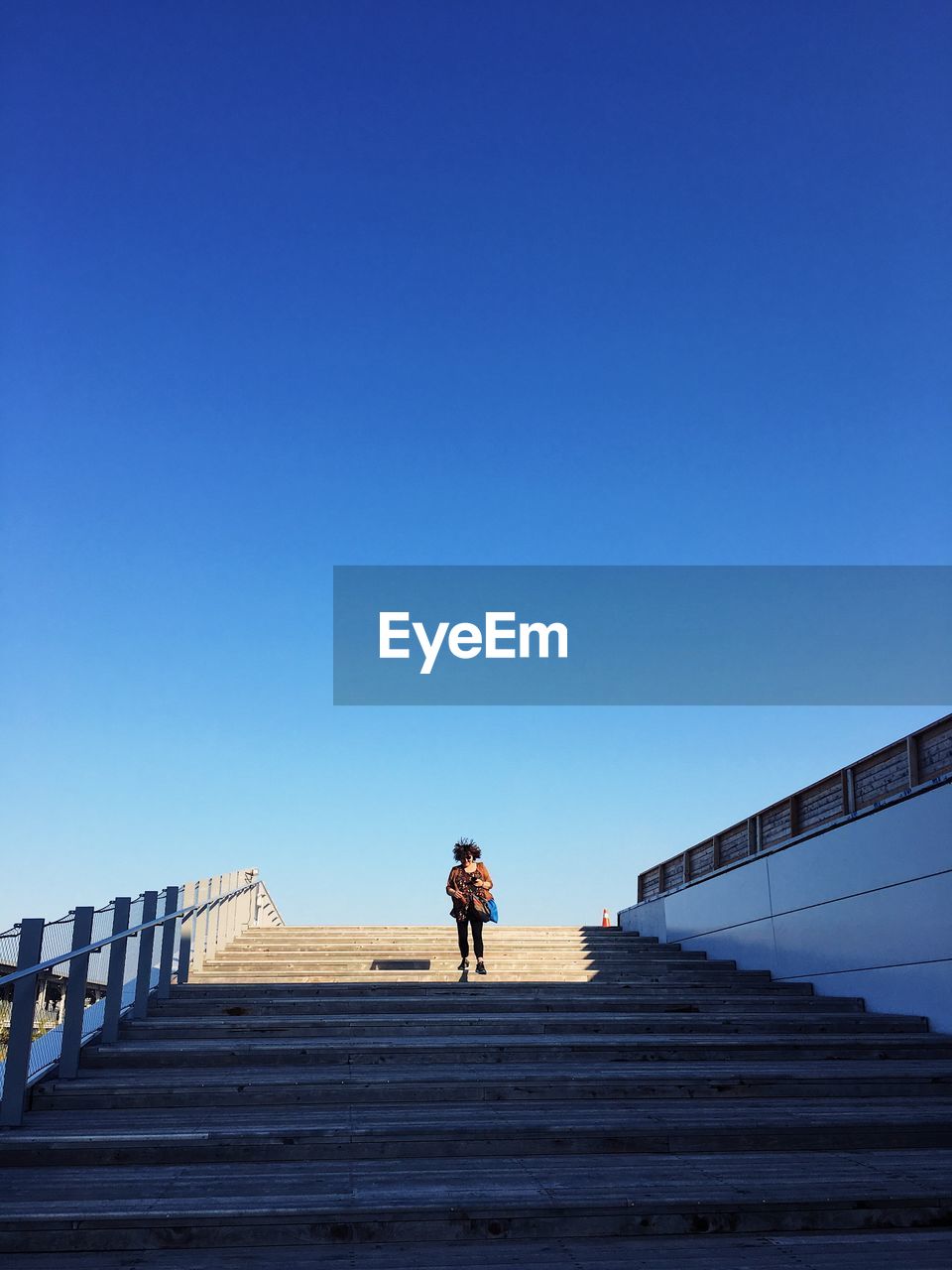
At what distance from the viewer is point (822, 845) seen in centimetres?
1155

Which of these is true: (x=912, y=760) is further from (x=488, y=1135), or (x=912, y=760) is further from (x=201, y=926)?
(x=201, y=926)

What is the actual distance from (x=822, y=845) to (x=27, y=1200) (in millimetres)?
8450

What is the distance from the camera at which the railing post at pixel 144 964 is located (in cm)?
902

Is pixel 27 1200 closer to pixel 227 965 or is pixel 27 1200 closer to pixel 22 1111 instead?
pixel 22 1111

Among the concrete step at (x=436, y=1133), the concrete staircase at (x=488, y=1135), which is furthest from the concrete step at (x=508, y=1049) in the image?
the concrete step at (x=436, y=1133)

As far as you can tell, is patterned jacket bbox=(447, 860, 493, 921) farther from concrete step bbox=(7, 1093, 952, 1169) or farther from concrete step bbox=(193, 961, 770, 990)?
concrete step bbox=(7, 1093, 952, 1169)

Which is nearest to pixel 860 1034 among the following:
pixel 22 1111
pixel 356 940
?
pixel 22 1111

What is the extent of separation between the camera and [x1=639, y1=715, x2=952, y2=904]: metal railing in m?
9.73

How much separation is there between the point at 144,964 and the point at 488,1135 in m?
4.11

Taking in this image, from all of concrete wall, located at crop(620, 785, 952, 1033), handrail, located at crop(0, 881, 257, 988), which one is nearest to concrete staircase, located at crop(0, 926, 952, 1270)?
concrete wall, located at crop(620, 785, 952, 1033)

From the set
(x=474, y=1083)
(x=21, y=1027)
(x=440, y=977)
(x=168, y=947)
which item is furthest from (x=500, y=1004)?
(x=21, y=1027)

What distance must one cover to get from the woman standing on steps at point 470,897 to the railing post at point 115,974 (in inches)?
156

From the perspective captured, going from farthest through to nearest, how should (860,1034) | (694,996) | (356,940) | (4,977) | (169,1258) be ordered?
1. (356,940)
2. (694,996)
3. (860,1034)
4. (4,977)
5. (169,1258)

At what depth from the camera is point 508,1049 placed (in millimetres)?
8023
